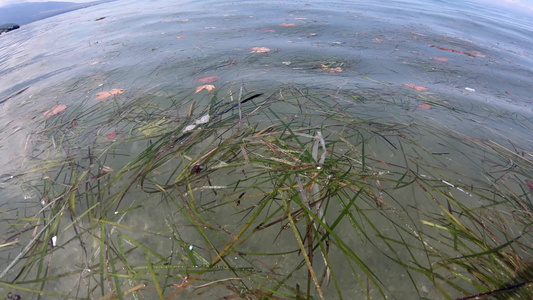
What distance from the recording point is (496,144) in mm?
1665

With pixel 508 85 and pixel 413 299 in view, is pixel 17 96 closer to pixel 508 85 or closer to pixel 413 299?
pixel 413 299

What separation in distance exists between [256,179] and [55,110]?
215 cm

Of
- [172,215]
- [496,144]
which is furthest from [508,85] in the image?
[172,215]

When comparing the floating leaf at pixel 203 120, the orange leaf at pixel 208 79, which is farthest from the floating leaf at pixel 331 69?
the floating leaf at pixel 203 120

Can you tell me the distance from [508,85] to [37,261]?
15.4 ft

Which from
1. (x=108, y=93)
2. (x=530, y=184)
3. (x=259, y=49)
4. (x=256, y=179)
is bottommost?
(x=530, y=184)

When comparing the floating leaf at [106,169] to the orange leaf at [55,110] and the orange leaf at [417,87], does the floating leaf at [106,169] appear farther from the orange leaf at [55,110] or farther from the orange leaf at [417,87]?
the orange leaf at [417,87]

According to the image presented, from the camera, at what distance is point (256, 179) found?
49.0 inches

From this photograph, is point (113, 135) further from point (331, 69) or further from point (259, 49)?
point (259, 49)

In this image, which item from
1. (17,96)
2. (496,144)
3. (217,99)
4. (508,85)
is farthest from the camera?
(508,85)

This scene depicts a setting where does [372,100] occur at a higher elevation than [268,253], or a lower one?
higher

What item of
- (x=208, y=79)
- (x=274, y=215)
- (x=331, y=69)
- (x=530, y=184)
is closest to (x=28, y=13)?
(x=208, y=79)

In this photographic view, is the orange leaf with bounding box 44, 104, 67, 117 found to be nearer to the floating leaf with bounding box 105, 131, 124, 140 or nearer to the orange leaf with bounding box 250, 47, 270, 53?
the floating leaf with bounding box 105, 131, 124, 140

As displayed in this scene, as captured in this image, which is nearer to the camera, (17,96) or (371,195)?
(371,195)
